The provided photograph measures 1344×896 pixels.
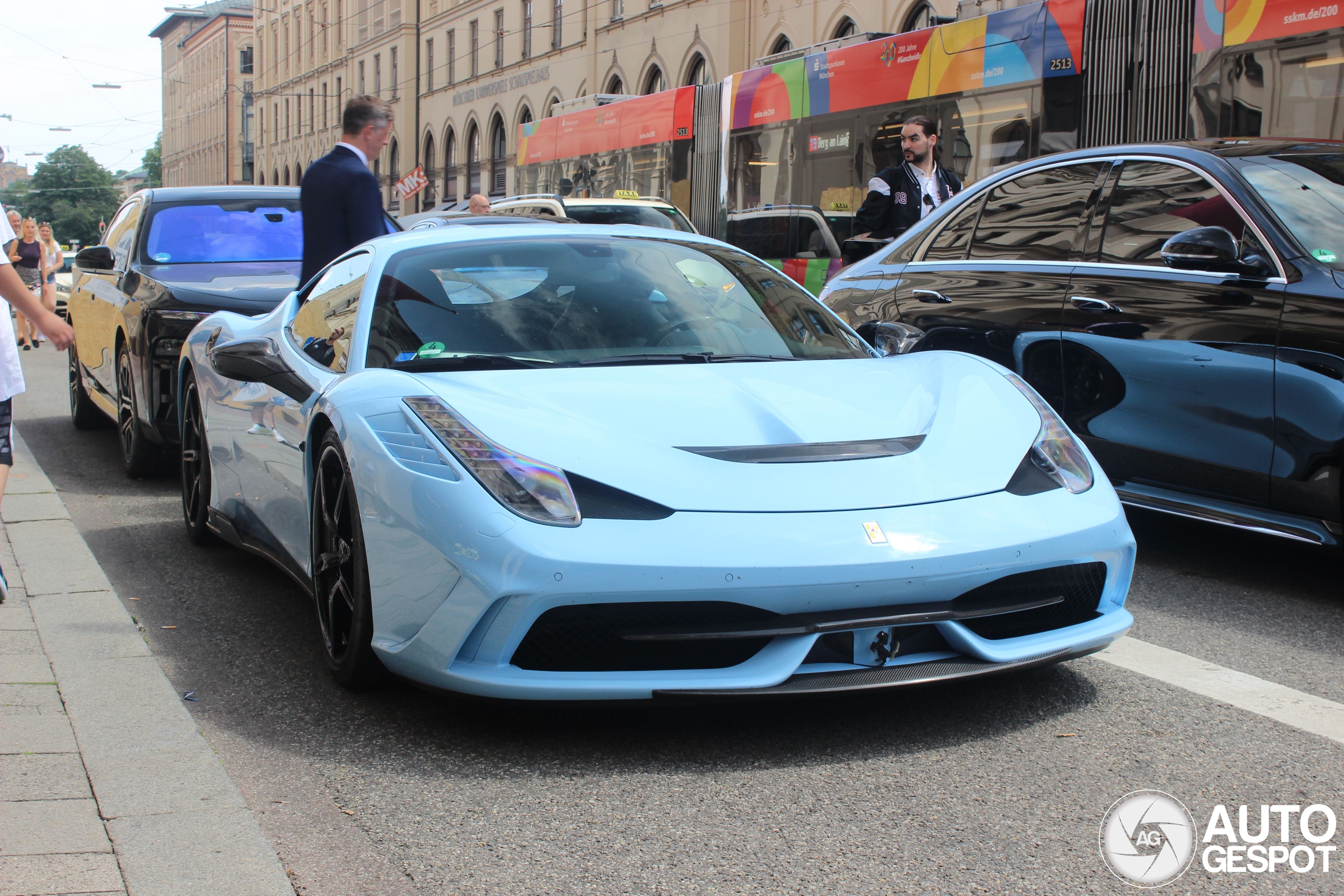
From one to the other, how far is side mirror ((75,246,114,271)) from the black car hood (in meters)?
0.23

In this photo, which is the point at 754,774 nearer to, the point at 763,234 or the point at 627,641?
the point at 627,641

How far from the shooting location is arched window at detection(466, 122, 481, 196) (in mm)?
52594

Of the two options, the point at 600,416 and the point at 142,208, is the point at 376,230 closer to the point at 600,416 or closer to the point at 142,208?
the point at 142,208

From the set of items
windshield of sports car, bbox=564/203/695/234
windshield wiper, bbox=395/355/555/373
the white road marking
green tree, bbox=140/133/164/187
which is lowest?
the white road marking

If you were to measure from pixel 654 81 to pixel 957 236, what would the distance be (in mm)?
33772

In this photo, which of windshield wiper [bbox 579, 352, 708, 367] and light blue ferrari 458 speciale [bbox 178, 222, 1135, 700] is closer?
light blue ferrari 458 speciale [bbox 178, 222, 1135, 700]

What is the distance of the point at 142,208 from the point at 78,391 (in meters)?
1.51

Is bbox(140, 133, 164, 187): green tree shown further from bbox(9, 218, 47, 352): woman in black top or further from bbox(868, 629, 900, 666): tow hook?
bbox(868, 629, 900, 666): tow hook

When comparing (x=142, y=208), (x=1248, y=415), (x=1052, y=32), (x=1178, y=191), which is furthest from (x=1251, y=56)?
(x=142, y=208)

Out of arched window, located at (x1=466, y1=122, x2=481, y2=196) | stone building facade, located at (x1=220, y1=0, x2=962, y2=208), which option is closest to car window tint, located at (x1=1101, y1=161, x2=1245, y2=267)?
stone building facade, located at (x1=220, y1=0, x2=962, y2=208)

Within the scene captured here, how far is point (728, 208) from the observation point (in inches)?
648

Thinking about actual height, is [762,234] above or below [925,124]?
below

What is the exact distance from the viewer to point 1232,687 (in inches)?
144

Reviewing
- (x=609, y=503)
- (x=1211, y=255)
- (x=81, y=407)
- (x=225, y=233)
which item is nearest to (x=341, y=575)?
(x=609, y=503)
